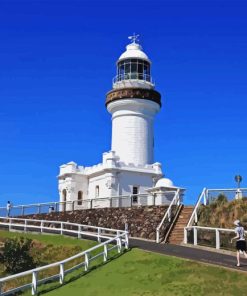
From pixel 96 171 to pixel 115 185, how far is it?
2.31 m

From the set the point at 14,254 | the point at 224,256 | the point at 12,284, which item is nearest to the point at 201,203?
the point at 224,256

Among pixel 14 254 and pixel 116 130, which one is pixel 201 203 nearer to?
pixel 14 254

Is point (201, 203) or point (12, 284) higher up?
point (201, 203)

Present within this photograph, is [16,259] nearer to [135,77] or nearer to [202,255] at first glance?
[202,255]

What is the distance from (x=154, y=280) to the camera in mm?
16891

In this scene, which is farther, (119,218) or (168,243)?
(119,218)

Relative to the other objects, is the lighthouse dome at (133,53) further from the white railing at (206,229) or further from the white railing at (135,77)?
the white railing at (206,229)

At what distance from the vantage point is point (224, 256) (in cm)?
2144

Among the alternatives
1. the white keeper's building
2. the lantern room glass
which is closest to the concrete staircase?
the white keeper's building

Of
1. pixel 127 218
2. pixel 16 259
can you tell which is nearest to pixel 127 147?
pixel 127 218

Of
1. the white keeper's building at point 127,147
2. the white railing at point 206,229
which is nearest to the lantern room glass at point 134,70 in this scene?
the white keeper's building at point 127,147

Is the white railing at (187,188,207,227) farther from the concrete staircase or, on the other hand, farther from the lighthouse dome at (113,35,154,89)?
the lighthouse dome at (113,35,154,89)

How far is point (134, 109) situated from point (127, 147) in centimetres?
344

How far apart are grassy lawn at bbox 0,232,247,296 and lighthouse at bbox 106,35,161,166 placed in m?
27.0
